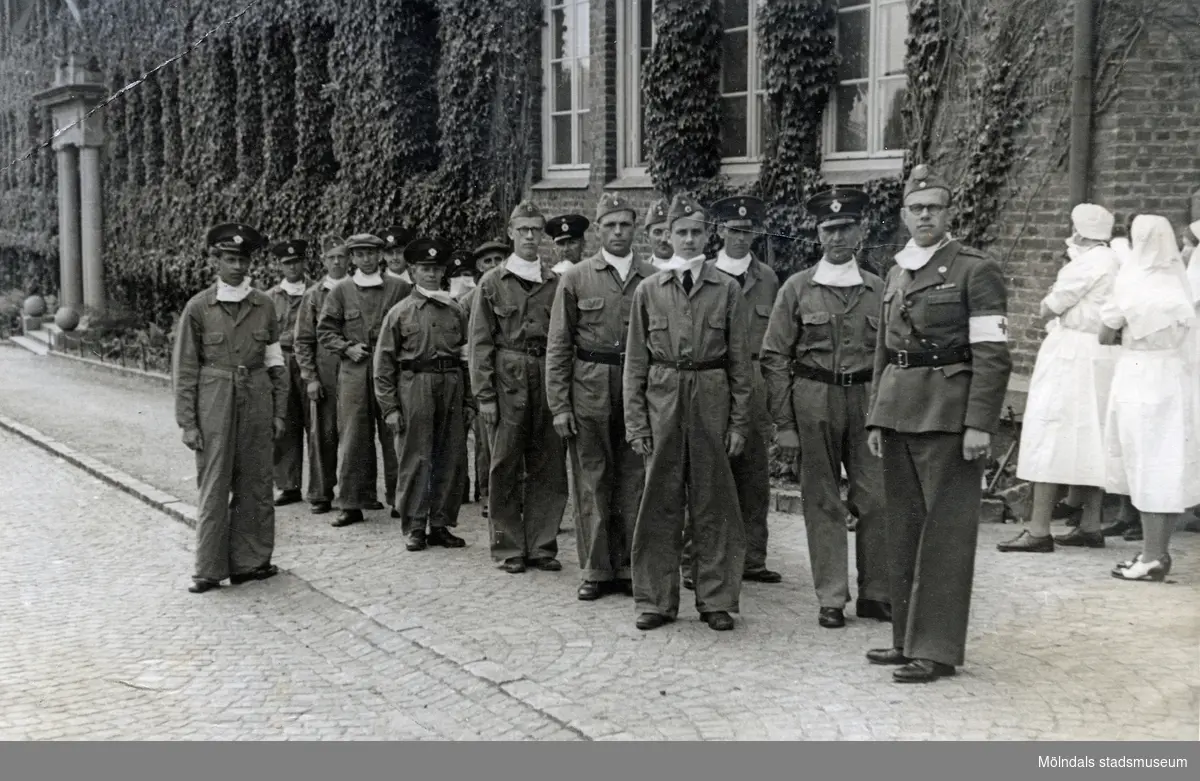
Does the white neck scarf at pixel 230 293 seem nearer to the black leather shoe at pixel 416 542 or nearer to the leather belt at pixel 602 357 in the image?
the black leather shoe at pixel 416 542

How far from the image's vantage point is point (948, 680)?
637 cm

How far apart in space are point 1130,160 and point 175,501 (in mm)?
8341

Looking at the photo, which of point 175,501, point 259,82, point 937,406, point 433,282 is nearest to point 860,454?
point 937,406

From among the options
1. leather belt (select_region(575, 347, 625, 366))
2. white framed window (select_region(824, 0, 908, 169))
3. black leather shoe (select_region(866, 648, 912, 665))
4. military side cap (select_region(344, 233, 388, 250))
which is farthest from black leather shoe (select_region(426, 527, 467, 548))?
white framed window (select_region(824, 0, 908, 169))

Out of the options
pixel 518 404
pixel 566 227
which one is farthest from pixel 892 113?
pixel 518 404

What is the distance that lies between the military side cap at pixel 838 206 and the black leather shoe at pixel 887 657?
7.99ft

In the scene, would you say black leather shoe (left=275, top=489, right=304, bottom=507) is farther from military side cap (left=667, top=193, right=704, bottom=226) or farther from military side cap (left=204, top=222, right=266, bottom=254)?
military side cap (left=667, top=193, right=704, bottom=226)

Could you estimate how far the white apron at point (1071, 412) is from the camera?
29.9 ft

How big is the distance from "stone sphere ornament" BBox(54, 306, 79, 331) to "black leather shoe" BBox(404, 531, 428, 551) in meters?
23.2

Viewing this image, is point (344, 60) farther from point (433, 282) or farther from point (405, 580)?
point (405, 580)

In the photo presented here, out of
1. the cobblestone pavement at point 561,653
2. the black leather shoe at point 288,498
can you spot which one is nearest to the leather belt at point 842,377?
the cobblestone pavement at point 561,653

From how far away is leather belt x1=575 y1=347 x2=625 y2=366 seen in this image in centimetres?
829

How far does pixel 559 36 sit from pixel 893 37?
5.57m

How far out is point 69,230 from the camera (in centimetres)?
3238
